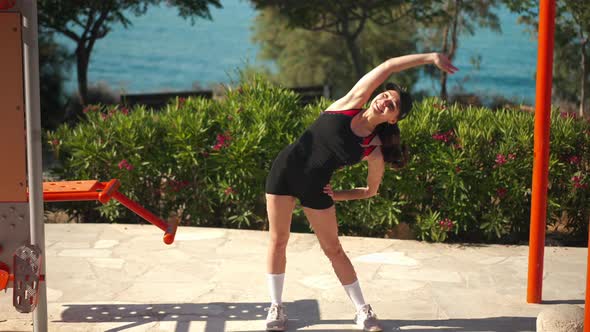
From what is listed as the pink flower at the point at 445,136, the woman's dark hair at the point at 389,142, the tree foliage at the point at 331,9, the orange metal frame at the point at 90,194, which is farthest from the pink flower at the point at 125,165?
the tree foliage at the point at 331,9

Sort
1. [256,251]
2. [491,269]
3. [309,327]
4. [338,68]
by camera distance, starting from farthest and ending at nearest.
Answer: [338,68]
[256,251]
[491,269]
[309,327]

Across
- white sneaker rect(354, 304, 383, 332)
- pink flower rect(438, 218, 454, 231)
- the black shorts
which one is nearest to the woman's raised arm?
the black shorts

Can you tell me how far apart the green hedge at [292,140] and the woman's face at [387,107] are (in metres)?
2.42

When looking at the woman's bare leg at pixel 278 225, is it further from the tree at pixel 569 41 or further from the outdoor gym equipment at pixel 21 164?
the tree at pixel 569 41

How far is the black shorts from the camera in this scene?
4.71 metres

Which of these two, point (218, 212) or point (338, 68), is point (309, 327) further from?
point (338, 68)

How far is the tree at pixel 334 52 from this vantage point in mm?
25719

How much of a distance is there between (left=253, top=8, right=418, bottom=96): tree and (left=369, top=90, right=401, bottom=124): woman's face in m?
20.3

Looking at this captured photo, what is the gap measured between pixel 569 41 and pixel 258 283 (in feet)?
52.2

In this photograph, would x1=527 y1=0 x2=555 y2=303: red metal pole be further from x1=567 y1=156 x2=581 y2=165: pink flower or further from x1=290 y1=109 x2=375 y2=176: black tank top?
x1=567 y1=156 x2=581 y2=165: pink flower

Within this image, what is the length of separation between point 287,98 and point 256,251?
→ 1.64 m

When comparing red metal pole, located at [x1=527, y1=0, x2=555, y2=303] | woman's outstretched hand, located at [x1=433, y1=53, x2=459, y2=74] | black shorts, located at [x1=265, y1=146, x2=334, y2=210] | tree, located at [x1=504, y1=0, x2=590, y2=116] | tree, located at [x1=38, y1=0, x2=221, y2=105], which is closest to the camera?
woman's outstretched hand, located at [x1=433, y1=53, x2=459, y2=74]

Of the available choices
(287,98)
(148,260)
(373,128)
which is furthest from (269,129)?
(373,128)

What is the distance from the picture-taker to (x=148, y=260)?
255 inches
